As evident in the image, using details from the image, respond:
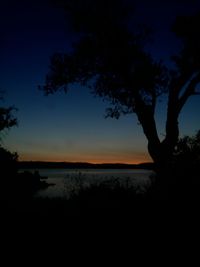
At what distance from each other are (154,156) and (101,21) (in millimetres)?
7807

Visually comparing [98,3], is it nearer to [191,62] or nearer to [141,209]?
[191,62]

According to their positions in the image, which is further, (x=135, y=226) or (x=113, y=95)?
(x=113, y=95)

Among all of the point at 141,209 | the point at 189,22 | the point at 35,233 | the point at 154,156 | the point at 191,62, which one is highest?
the point at 189,22

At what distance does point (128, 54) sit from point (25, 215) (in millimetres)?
9906

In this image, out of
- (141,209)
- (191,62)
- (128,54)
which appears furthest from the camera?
(128,54)

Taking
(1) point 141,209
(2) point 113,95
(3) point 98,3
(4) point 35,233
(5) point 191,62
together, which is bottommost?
(4) point 35,233

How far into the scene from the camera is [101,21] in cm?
1571

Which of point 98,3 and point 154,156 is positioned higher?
point 98,3

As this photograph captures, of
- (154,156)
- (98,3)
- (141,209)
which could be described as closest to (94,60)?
(98,3)

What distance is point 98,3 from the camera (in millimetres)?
15906

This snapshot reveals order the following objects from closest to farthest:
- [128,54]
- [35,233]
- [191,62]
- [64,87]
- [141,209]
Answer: [35,233]
[141,209]
[191,62]
[128,54]
[64,87]

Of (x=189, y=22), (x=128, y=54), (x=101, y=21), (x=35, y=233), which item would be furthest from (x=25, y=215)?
(x=189, y=22)

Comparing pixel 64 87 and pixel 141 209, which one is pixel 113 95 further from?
pixel 141 209

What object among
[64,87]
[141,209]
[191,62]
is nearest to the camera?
[141,209]
